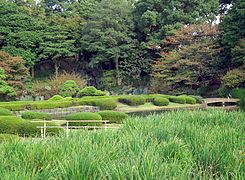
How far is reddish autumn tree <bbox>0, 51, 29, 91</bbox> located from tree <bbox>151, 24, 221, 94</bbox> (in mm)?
12350

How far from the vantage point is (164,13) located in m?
33.4

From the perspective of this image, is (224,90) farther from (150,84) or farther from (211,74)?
(150,84)

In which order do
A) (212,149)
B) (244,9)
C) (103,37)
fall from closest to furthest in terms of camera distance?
(212,149), (244,9), (103,37)

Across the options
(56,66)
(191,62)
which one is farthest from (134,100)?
(56,66)

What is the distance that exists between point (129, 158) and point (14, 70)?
26.9m

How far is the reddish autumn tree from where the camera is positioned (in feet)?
90.2

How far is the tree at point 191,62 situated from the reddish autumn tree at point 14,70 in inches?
486

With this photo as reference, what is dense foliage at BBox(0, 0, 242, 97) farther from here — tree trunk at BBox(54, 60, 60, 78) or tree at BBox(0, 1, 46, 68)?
tree trunk at BBox(54, 60, 60, 78)

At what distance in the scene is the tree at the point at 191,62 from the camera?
27844 mm

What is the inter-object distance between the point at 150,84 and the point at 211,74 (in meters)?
7.26

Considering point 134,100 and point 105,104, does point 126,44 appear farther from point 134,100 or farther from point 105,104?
point 105,104

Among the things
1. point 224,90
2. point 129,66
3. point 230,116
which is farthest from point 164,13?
point 230,116

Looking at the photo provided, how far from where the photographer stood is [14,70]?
2820cm

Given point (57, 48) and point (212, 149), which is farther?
point (57, 48)
